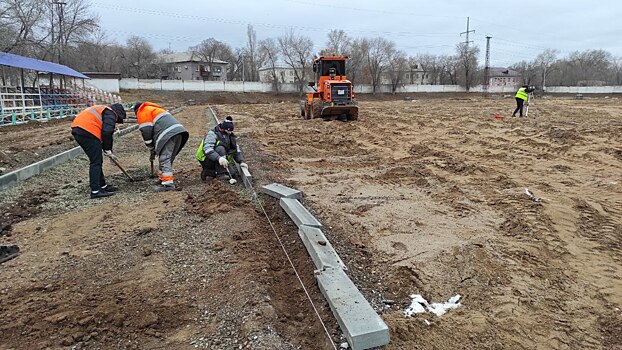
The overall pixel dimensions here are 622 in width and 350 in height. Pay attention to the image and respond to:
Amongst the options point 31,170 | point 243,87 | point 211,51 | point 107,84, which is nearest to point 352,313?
point 31,170

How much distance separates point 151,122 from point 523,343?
5.69 m

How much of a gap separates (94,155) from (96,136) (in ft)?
0.93

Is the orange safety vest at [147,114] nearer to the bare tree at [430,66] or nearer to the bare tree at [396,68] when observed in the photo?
the bare tree at [396,68]

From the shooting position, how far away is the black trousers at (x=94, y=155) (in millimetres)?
6039

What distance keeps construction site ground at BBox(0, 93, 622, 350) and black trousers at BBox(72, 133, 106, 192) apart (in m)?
0.28

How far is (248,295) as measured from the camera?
3.16m

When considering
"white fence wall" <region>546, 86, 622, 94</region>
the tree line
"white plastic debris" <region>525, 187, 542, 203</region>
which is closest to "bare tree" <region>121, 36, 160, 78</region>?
the tree line

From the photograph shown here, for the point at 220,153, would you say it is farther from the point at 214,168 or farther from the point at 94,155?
the point at 94,155

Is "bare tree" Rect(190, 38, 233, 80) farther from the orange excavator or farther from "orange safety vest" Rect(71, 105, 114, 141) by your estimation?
"orange safety vest" Rect(71, 105, 114, 141)

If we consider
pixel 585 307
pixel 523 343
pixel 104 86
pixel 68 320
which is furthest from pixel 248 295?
pixel 104 86

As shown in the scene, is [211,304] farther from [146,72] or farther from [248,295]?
[146,72]

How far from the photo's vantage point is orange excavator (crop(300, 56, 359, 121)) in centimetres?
1716

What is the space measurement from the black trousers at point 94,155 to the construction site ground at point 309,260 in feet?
0.91

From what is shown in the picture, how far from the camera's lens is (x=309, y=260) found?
12.8ft
